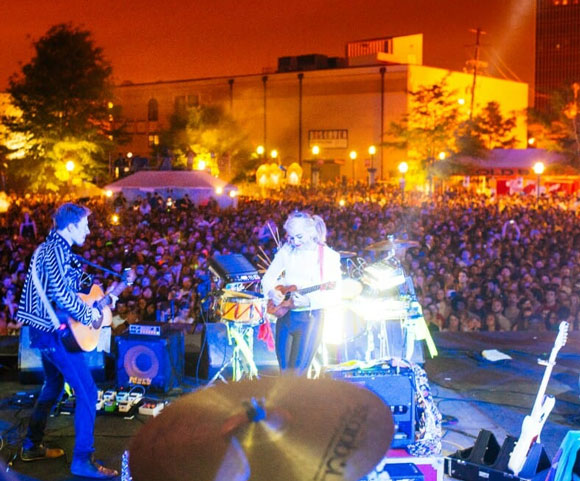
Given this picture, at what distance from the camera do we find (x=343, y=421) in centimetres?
240

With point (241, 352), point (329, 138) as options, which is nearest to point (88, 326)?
point (241, 352)

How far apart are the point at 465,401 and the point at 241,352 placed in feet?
5.80

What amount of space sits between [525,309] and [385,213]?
859 cm

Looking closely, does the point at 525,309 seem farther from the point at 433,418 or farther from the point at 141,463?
the point at 141,463

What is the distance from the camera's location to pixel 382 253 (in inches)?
338

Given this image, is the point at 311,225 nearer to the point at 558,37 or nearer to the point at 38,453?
the point at 38,453

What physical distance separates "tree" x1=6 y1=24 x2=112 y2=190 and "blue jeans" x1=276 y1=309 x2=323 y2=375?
31046 mm

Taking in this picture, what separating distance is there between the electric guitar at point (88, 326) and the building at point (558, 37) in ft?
399

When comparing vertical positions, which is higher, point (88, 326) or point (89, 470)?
point (88, 326)

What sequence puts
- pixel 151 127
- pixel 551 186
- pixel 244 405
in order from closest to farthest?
pixel 244 405 → pixel 551 186 → pixel 151 127

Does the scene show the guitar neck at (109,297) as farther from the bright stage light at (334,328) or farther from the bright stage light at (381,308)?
the bright stage light at (381,308)

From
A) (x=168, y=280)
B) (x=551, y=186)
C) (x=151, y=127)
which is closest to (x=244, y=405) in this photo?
(x=168, y=280)

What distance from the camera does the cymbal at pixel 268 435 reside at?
2205mm

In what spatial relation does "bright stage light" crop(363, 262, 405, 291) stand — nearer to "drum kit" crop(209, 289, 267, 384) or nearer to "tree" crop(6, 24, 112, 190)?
"drum kit" crop(209, 289, 267, 384)
